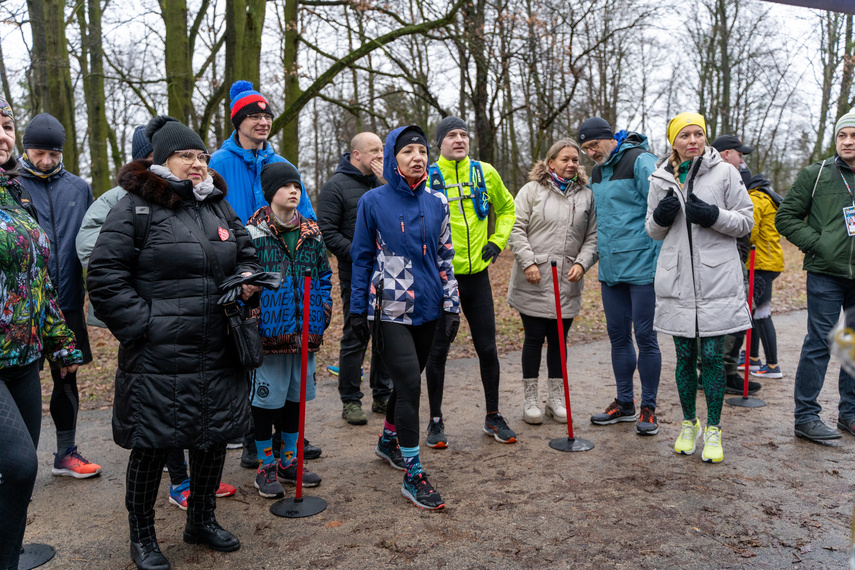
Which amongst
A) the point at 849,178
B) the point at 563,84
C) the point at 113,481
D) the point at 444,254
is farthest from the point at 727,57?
the point at 113,481

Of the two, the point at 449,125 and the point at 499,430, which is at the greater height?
the point at 449,125

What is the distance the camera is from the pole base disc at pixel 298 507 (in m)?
3.53

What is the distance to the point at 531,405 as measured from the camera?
5.06 meters

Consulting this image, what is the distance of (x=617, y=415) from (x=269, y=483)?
9.31ft

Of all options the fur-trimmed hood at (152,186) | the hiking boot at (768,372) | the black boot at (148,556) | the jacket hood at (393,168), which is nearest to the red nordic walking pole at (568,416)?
the jacket hood at (393,168)

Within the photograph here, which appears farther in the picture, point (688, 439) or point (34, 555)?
point (688, 439)

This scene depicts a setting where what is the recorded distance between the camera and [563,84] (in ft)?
52.2

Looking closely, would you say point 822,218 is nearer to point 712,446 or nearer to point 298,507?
point 712,446

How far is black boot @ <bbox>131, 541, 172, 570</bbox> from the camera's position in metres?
2.95

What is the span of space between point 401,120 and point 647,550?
18.0 meters

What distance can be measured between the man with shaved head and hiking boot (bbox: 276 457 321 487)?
3.85ft

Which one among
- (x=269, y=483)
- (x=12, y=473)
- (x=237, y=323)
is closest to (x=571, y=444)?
(x=269, y=483)

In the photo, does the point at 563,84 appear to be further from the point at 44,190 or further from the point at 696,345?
the point at 44,190

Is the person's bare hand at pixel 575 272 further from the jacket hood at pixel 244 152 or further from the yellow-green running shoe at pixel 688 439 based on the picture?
the jacket hood at pixel 244 152
